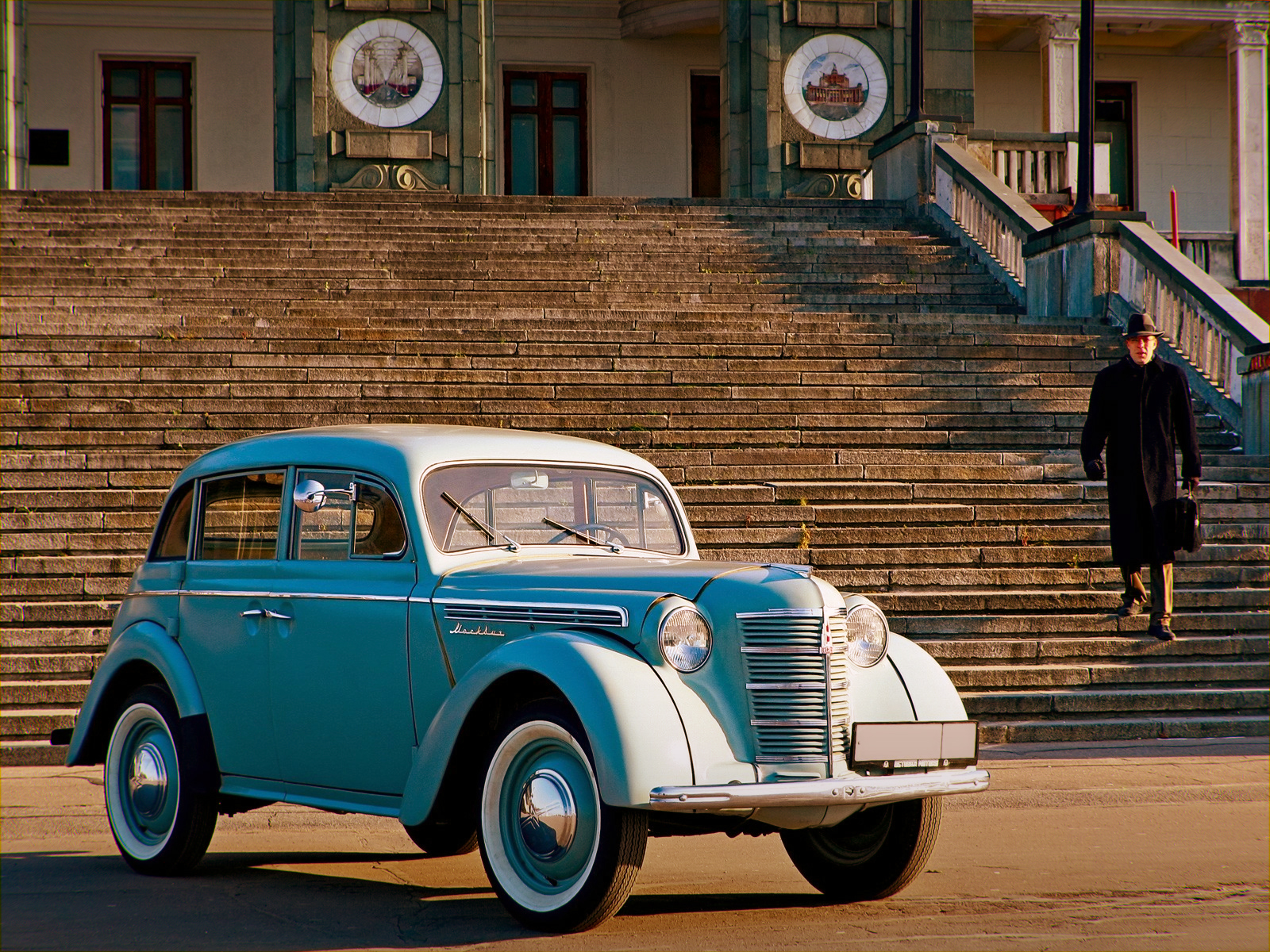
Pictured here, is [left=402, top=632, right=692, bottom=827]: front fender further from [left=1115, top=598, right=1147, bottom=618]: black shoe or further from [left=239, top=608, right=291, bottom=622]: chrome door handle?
[left=1115, top=598, right=1147, bottom=618]: black shoe

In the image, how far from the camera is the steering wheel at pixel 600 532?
600cm

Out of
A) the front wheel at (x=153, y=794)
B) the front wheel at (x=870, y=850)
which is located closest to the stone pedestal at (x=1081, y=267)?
the front wheel at (x=870, y=850)

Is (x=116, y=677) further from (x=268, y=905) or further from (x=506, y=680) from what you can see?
(x=506, y=680)

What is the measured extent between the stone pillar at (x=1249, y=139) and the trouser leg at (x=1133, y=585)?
19.7 meters

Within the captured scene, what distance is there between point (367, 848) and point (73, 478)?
5618 mm

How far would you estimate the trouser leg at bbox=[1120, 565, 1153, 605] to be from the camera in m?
9.89

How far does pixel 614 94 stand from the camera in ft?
94.2

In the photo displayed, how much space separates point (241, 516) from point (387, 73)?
1872 cm

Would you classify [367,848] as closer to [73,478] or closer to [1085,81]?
[73,478]

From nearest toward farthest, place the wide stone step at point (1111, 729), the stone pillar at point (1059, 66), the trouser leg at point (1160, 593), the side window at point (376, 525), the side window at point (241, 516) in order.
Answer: the side window at point (376, 525) → the side window at point (241, 516) → the wide stone step at point (1111, 729) → the trouser leg at point (1160, 593) → the stone pillar at point (1059, 66)

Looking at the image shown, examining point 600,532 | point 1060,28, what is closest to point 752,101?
point 1060,28

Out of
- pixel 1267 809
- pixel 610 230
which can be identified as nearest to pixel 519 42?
pixel 610 230

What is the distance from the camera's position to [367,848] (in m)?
6.55

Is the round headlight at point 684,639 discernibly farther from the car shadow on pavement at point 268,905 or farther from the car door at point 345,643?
the car door at point 345,643
